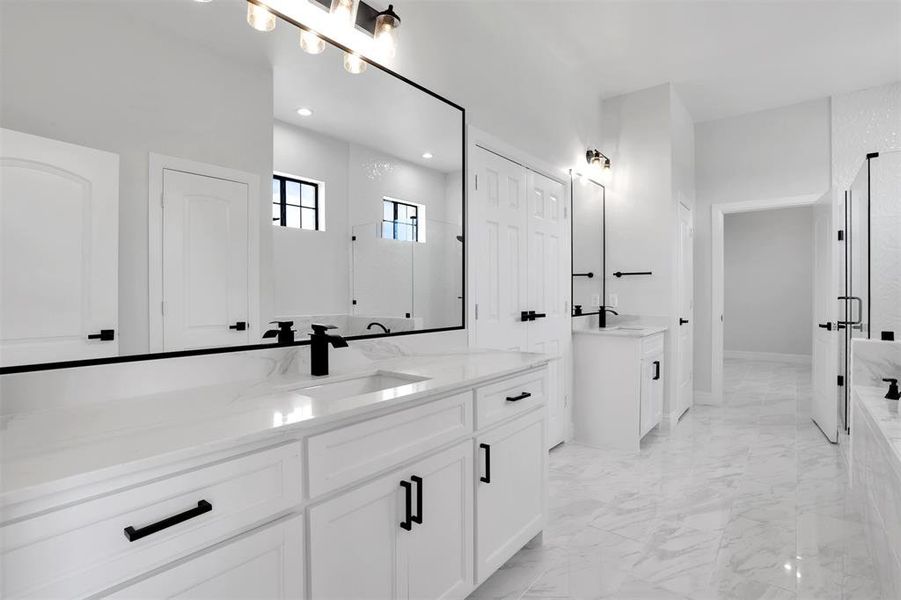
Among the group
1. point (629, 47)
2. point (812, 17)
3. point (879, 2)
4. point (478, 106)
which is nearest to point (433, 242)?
point (478, 106)

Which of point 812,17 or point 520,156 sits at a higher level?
point 812,17

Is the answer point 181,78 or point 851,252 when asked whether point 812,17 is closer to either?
point 851,252

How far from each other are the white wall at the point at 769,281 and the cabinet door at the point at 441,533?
24.7 feet

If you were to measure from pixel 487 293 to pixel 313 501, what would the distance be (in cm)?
179

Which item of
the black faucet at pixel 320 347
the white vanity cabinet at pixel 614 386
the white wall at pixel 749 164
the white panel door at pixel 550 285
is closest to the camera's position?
the black faucet at pixel 320 347

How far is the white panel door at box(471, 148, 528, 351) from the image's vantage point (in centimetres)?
265

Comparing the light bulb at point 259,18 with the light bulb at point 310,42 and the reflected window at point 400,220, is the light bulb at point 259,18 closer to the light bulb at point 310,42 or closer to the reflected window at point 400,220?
the light bulb at point 310,42

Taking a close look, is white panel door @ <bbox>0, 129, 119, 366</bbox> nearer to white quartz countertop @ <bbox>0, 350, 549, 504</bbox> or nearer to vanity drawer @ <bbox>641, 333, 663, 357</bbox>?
white quartz countertop @ <bbox>0, 350, 549, 504</bbox>

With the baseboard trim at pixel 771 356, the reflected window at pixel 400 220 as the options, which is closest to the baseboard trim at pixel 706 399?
the baseboard trim at pixel 771 356

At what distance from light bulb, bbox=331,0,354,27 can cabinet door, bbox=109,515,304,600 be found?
66.3 inches

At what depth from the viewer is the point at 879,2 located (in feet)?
9.57

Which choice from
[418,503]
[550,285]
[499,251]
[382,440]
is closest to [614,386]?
[550,285]

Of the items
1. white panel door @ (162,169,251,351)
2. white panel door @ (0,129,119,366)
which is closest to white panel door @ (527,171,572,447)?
white panel door @ (162,169,251,351)

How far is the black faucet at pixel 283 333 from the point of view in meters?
1.59
